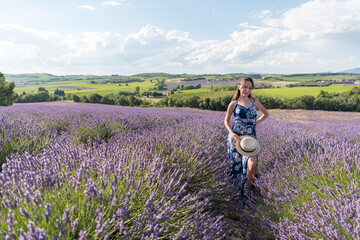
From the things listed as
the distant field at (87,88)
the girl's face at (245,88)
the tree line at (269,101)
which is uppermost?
the distant field at (87,88)

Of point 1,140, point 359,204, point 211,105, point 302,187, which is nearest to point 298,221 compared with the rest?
point 302,187

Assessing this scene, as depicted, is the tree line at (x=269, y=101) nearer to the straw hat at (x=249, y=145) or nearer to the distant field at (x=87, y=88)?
the distant field at (x=87, y=88)

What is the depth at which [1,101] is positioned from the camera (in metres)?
15.2

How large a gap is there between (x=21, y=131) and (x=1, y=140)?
0.45 metres

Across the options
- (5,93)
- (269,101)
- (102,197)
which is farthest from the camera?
(269,101)

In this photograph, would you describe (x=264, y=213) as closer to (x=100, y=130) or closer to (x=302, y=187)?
(x=302, y=187)

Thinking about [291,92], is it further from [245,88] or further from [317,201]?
[317,201]

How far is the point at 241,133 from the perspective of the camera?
10.0 ft

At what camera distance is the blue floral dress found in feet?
9.84

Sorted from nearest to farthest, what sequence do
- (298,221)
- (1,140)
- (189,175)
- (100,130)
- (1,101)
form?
(298,221), (189,175), (1,140), (100,130), (1,101)

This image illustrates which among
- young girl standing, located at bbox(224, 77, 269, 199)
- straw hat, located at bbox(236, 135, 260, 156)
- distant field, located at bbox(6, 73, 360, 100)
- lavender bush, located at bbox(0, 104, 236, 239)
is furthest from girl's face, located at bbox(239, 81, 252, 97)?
distant field, located at bbox(6, 73, 360, 100)

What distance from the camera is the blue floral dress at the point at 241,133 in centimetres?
300

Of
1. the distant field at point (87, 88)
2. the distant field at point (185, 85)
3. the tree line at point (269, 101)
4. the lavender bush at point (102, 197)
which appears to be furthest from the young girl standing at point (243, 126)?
the distant field at point (87, 88)

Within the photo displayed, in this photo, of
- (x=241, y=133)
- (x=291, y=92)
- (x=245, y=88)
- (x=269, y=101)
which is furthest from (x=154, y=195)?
(x=291, y=92)
